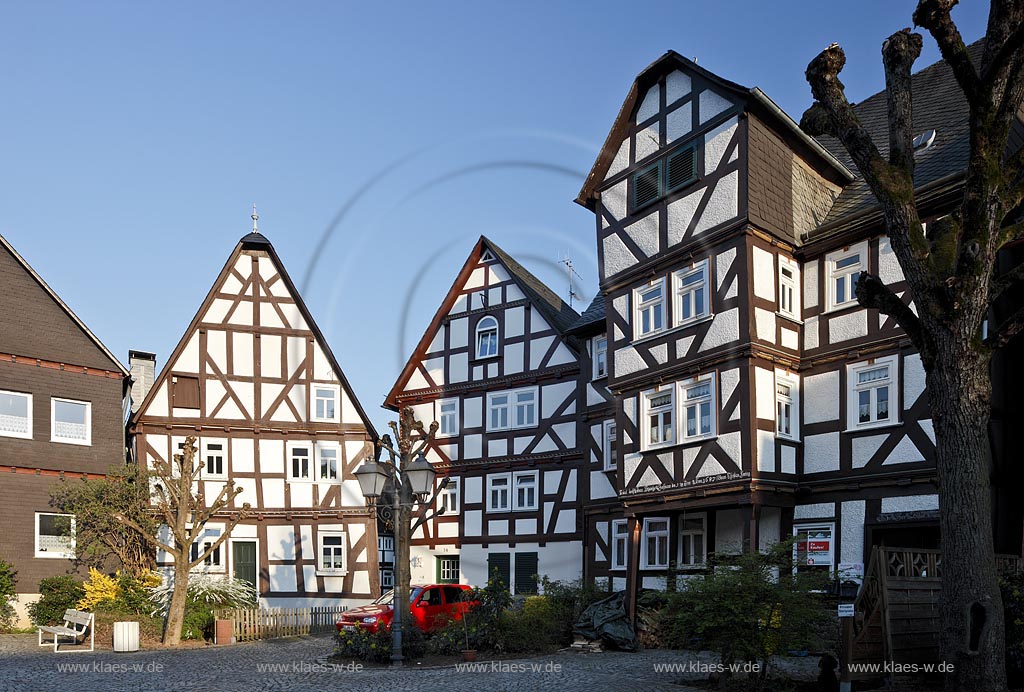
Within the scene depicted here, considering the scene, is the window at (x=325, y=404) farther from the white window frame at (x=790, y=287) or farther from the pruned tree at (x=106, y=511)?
the white window frame at (x=790, y=287)

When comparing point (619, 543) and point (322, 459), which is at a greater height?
point (322, 459)

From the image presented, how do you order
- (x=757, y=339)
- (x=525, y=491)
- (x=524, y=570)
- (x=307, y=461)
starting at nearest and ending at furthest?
(x=757, y=339), (x=524, y=570), (x=525, y=491), (x=307, y=461)

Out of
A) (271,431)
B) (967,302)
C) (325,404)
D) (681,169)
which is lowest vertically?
(271,431)

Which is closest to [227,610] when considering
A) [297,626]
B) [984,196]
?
[297,626]

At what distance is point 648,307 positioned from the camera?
73.9 ft

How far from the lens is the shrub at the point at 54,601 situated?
25281 mm

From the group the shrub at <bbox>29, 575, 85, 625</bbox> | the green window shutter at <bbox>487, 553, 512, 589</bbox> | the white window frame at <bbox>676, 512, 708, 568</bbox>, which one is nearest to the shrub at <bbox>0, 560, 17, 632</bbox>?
the shrub at <bbox>29, 575, 85, 625</bbox>

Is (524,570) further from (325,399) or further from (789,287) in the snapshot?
(789,287)

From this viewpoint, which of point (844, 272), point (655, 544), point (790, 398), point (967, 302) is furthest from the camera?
point (655, 544)

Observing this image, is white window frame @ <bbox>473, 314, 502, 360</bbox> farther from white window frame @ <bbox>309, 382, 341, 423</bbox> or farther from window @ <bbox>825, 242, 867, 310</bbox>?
window @ <bbox>825, 242, 867, 310</bbox>

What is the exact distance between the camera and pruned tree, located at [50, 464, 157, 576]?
1049 inches

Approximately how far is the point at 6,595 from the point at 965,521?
23223 millimetres

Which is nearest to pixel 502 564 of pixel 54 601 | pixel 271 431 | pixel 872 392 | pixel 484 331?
pixel 484 331

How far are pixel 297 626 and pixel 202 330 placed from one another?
10694mm
